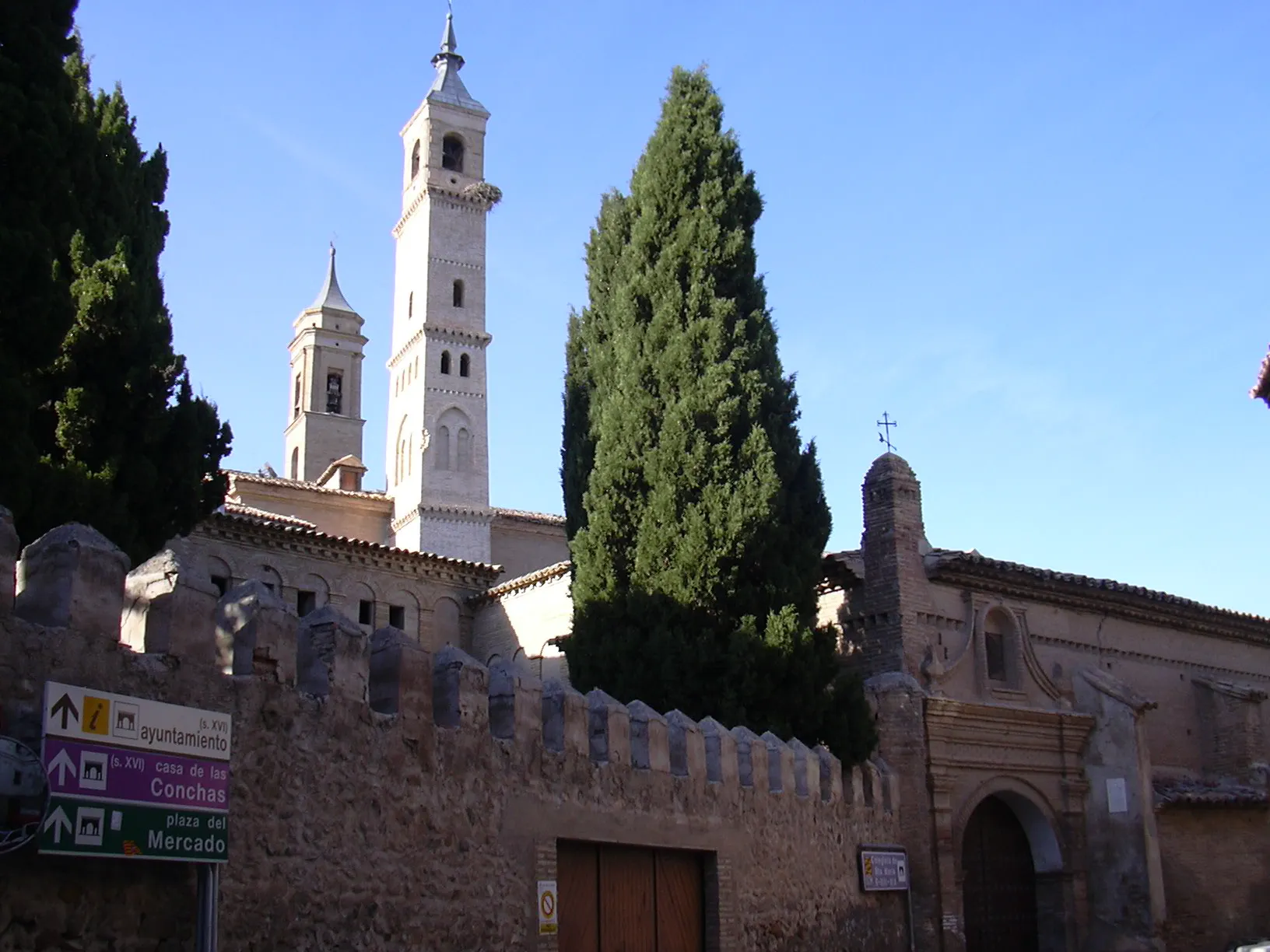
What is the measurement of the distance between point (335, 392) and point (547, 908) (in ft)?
168

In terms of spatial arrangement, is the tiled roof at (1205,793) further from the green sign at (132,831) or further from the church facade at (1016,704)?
the green sign at (132,831)

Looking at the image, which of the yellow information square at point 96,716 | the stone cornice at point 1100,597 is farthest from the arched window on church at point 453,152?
the yellow information square at point 96,716

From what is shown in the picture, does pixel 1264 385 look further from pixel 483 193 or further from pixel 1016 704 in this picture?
pixel 483 193

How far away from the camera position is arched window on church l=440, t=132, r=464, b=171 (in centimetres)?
4650

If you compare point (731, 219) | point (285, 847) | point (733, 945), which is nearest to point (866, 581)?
point (731, 219)

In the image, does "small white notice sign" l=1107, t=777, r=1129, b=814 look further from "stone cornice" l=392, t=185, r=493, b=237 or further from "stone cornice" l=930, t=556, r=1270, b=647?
"stone cornice" l=392, t=185, r=493, b=237

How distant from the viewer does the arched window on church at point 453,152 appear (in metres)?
46.5

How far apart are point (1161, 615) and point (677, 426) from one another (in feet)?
32.4

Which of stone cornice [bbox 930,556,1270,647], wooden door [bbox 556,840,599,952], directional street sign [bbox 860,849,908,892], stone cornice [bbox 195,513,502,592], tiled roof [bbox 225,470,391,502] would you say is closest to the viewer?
wooden door [bbox 556,840,599,952]

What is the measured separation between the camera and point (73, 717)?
24.0 feet

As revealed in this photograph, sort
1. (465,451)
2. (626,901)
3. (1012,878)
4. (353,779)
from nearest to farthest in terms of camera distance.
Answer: (353,779), (626,901), (1012,878), (465,451)

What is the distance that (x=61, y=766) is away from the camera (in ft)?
23.5

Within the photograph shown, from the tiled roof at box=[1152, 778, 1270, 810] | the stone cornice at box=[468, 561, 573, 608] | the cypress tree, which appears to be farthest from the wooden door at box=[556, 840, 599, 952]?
the stone cornice at box=[468, 561, 573, 608]

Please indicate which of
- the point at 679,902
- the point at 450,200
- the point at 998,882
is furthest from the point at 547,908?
the point at 450,200
